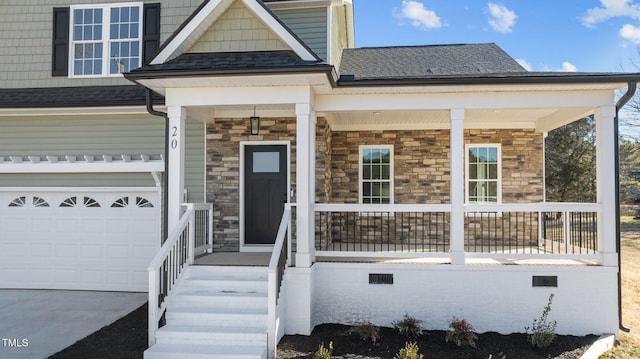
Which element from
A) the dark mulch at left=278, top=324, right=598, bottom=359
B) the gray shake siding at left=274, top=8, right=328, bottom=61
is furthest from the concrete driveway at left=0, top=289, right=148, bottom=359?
the gray shake siding at left=274, top=8, right=328, bottom=61

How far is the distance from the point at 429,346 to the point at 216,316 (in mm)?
2822

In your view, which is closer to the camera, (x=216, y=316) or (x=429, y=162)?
(x=216, y=316)

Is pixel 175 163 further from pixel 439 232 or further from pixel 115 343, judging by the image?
pixel 439 232

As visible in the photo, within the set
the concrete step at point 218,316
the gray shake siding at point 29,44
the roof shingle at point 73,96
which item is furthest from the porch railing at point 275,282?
the gray shake siding at point 29,44

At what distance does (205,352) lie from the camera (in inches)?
216

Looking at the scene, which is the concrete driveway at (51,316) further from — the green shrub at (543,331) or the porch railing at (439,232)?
the green shrub at (543,331)

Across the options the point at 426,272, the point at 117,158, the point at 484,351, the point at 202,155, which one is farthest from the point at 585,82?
the point at 117,158

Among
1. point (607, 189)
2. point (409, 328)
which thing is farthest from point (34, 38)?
point (607, 189)

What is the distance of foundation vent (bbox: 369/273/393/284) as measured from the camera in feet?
23.1

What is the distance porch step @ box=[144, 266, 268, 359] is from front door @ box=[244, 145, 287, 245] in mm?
1791

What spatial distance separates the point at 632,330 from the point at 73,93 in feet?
34.9

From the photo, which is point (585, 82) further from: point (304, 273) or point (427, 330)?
point (304, 273)

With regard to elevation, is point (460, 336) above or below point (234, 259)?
below

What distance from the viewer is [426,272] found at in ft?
22.9
